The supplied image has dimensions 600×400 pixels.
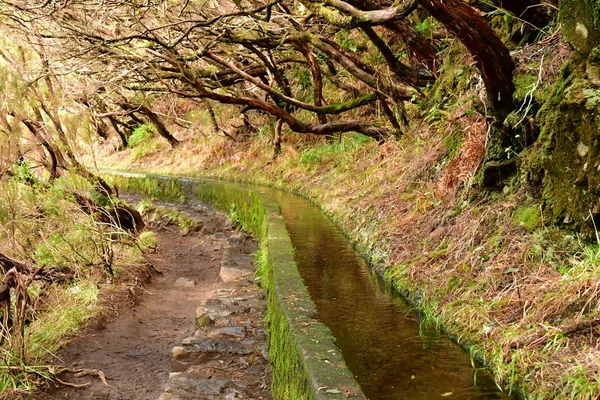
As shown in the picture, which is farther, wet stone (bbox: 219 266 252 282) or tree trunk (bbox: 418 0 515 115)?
wet stone (bbox: 219 266 252 282)

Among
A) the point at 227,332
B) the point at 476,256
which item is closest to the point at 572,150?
the point at 476,256

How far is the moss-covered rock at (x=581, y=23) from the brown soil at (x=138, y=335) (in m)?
4.15

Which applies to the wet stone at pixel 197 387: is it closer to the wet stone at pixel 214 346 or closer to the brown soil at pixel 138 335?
the brown soil at pixel 138 335

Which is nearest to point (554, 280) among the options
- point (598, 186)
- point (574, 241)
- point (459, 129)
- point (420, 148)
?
point (574, 241)

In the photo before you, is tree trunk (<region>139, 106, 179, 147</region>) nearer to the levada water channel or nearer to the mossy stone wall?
the levada water channel

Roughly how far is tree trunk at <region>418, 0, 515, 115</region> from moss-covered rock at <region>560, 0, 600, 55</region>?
0.72m

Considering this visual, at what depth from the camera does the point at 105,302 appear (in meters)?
6.38

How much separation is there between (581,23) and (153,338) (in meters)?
4.79

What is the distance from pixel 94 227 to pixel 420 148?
4.67m

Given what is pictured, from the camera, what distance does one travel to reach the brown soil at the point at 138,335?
4.52 meters

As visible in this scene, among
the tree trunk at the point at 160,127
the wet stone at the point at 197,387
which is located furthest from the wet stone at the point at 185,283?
the tree trunk at the point at 160,127

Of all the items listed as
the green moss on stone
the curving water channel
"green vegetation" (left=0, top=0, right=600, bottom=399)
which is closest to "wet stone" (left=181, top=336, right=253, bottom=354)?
"green vegetation" (left=0, top=0, right=600, bottom=399)

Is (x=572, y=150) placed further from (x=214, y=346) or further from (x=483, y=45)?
(x=214, y=346)

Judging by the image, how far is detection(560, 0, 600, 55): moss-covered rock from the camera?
11.9ft
